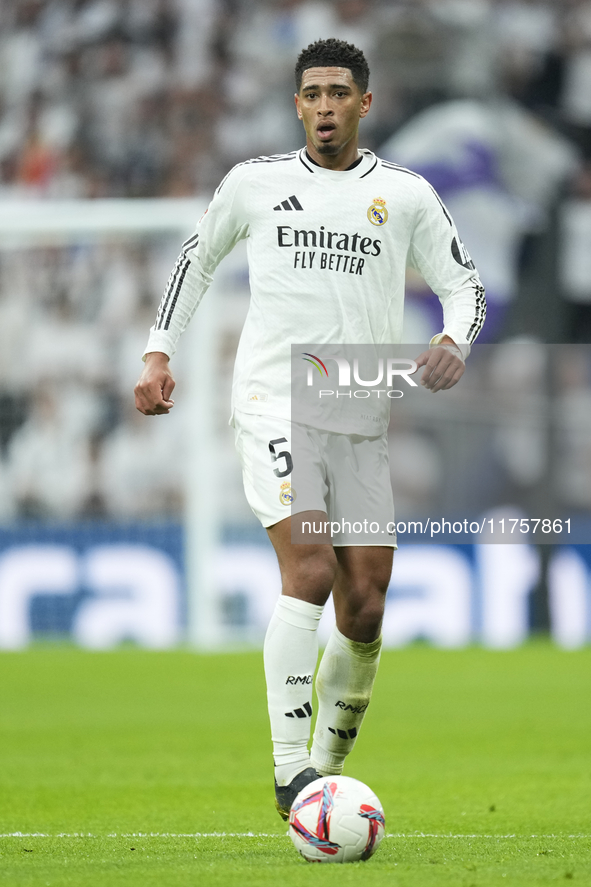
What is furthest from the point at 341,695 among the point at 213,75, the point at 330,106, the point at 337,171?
the point at 213,75

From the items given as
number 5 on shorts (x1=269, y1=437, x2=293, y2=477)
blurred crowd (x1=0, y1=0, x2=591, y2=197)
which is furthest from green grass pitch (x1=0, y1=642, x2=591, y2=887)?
blurred crowd (x1=0, y1=0, x2=591, y2=197)

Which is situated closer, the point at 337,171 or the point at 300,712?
the point at 300,712

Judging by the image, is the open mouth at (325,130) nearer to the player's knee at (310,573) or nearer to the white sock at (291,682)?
the player's knee at (310,573)

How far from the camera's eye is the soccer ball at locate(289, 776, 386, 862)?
3143mm

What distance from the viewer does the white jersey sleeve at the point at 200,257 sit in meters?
3.76

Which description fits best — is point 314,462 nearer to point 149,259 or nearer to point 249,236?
point 249,236

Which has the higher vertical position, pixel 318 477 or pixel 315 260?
pixel 315 260

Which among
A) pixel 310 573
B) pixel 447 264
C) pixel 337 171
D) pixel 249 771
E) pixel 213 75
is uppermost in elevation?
pixel 213 75

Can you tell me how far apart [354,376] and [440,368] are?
266mm

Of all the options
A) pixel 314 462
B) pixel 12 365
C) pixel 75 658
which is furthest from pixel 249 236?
pixel 12 365

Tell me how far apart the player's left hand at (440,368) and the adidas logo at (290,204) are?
1.72ft

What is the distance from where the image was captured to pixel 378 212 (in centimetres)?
372

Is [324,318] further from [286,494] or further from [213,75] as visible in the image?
[213,75]

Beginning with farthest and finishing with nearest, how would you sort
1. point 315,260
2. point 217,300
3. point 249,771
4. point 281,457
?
1. point 217,300
2. point 249,771
3. point 315,260
4. point 281,457
